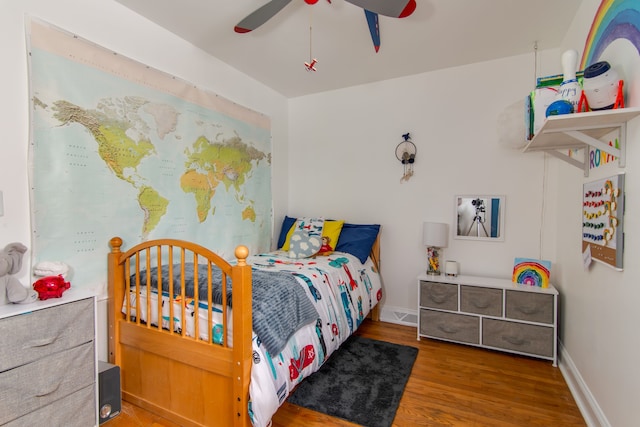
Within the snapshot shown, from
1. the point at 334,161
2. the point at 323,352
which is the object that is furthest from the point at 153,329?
the point at 334,161

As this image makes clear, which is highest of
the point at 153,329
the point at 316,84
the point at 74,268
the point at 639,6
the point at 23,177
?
the point at 316,84

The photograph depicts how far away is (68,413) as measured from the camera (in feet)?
4.90

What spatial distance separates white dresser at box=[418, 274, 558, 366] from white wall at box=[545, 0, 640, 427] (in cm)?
13

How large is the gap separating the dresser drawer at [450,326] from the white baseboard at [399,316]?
1.26 ft

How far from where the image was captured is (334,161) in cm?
350

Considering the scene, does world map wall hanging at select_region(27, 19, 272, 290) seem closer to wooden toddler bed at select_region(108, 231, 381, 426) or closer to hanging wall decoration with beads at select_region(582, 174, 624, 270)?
wooden toddler bed at select_region(108, 231, 381, 426)

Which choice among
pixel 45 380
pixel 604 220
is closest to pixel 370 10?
pixel 604 220

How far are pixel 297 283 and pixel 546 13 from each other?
2.39 m

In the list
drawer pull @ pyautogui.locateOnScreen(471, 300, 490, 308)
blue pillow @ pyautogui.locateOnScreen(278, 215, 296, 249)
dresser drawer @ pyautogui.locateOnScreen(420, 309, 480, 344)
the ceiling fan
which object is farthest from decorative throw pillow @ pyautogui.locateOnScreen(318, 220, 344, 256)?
the ceiling fan

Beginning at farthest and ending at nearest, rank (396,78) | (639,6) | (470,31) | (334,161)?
(334,161), (396,78), (470,31), (639,6)

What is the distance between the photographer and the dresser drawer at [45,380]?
4.24 feet

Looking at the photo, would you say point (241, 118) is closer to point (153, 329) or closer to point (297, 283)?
point (297, 283)

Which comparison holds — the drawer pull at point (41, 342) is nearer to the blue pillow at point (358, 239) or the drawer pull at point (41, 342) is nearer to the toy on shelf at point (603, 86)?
the blue pillow at point (358, 239)

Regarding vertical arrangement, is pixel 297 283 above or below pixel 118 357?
above
